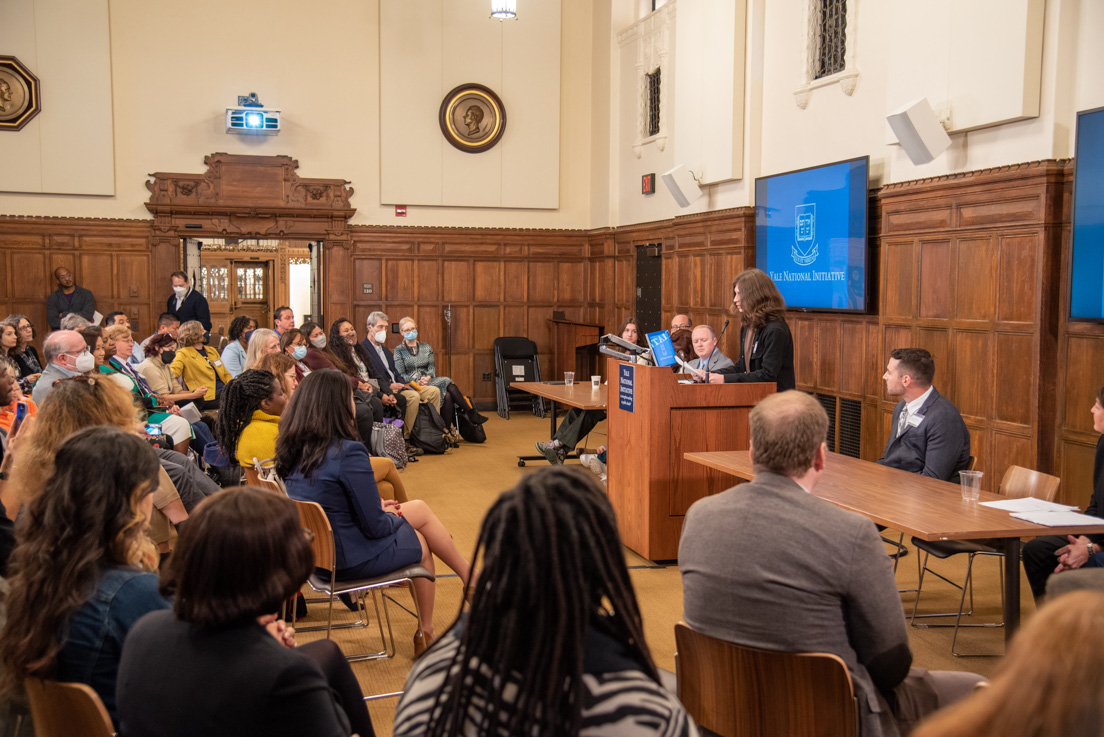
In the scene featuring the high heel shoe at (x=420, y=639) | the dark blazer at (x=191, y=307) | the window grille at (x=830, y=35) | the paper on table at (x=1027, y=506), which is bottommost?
the high heel shoe at (x=420, y=639)

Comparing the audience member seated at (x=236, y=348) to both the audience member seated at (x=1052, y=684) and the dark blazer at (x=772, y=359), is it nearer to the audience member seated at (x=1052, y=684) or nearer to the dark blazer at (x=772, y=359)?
the dark blazer at (x=772, y=359)

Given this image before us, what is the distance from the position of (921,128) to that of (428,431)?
A: 5231mm

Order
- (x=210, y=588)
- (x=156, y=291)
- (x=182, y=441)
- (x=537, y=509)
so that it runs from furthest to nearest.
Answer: (x=156, y=291) → (x=182, y=441) → (x=210, y=588) → (x=537, y=509)

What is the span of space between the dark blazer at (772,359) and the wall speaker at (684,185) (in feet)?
17.1

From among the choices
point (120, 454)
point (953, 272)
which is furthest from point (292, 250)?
point (120, 454)

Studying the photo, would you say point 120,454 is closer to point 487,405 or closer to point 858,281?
point 858,281

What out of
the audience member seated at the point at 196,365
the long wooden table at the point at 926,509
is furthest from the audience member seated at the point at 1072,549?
the audience member seated at the point at 196,365

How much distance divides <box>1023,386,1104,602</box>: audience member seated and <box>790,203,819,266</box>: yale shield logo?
14.6 ft

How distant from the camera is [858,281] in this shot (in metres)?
7.57

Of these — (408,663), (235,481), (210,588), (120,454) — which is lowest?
(408,663)

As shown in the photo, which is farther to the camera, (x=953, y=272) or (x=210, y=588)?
(x=953, y=272)

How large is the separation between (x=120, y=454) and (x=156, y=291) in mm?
10243

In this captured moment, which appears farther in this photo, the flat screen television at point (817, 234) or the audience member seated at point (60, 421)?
the flat screen television at point (817, 234)

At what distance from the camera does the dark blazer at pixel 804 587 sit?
2203 mm
